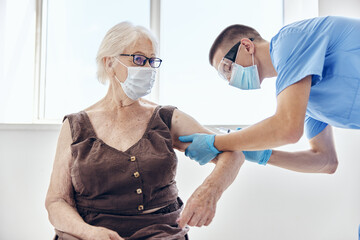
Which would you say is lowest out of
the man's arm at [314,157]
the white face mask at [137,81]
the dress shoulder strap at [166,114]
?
the man's arm at [314,157]

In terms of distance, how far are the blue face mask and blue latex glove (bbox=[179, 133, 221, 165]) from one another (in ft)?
0.90

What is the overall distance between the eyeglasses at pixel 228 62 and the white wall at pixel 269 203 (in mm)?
681

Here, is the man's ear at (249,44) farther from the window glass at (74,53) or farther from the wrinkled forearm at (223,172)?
the window glass at (74,53)

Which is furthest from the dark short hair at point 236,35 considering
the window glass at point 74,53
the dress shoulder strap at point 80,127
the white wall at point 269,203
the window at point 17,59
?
the window at point 17,59

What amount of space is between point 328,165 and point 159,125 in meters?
0.86

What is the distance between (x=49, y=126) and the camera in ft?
6.46

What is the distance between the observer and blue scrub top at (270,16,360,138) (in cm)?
109

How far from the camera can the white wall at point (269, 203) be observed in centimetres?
187

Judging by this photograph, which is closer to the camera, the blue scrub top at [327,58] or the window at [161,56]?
the blue scrub top at [327,58]

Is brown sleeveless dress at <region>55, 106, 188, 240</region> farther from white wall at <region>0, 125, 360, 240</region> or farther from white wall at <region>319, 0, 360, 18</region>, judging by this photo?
white wall at <region>319, 0, 360, 18</region>

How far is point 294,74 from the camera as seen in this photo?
3.54 ft

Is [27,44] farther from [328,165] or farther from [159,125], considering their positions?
[328,165]

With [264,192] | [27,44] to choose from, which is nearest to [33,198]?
[27,44]

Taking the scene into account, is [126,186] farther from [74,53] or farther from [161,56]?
[74,53]
